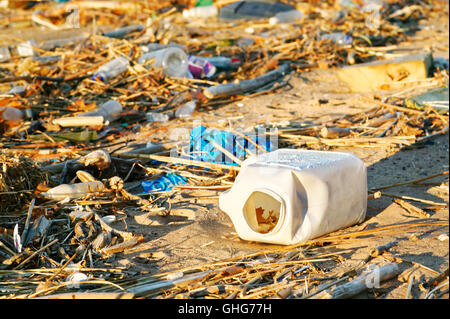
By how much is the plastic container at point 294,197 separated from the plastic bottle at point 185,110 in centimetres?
322

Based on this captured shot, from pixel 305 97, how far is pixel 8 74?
4.46 m

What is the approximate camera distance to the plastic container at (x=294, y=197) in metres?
3.27

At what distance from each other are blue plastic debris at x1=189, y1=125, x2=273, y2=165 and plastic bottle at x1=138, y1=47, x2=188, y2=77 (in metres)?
2.64

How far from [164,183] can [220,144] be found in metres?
0.71

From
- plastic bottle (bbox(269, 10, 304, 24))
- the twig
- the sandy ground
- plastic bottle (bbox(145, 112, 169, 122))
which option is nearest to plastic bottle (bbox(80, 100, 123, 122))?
plastic bottle (bbox(145, 112, 169, 122))

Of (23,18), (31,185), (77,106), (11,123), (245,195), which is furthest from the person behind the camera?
(23,18)

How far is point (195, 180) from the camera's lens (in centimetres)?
454

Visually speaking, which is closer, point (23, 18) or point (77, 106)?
point (77, 106)

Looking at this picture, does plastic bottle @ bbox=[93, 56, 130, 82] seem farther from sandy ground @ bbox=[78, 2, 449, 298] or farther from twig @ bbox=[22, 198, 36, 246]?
twig @ bbox=[22, 198, 36, 246]

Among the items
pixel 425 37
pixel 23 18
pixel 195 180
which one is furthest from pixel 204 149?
pixel 23 18

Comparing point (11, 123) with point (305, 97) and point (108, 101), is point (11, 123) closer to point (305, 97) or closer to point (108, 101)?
point (108, 101)

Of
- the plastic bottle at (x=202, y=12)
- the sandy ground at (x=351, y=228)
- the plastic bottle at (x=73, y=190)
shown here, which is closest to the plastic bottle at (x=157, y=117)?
the sandy ground at (x=351, y=228)

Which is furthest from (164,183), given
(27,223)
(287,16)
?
(287,16)

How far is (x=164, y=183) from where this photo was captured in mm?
4574
